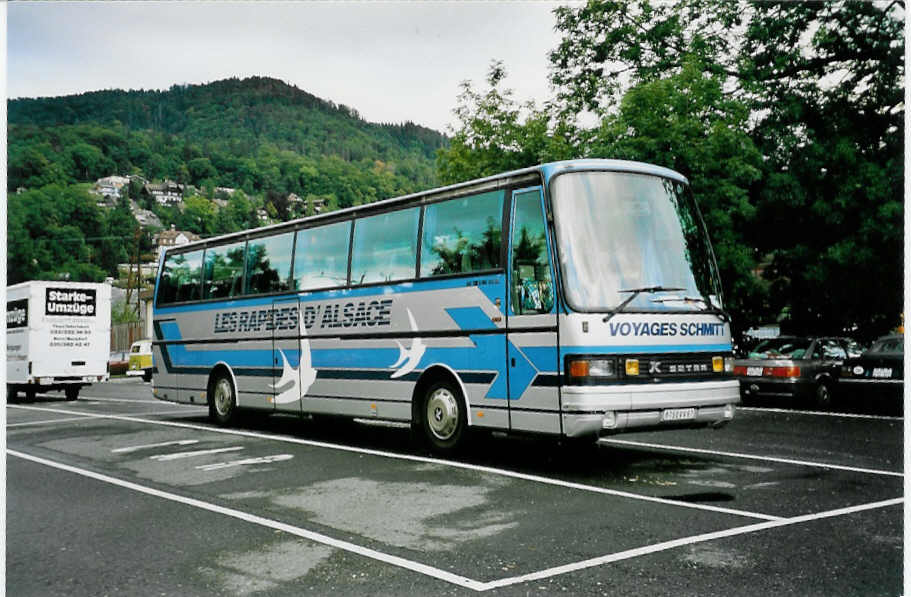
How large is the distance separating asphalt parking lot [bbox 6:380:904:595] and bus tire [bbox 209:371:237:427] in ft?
7.50

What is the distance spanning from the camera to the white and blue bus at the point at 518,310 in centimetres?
930

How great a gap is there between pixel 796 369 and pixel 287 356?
9804 mm

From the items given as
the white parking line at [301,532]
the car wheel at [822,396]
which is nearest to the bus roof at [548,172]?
the white parking line at [301,532]

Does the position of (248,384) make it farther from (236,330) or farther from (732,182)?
(732,182)

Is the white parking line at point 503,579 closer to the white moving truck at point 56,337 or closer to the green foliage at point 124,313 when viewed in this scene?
the white moving truck at point 56,337

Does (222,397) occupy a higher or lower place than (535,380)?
lower

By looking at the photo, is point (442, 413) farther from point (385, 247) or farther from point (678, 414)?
point (678, 414)

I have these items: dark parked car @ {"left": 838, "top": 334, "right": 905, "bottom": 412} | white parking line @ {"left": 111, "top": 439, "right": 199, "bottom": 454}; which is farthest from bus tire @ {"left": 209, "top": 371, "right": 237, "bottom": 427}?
dark parked car @ {"left": 838, "top": 334, "right": 905, "bottom": 412}

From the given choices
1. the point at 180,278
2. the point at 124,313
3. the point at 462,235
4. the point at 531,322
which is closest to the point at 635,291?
the point at 531,322

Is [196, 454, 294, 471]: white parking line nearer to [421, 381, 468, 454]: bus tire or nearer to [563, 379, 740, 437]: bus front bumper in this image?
[421, 381, 468, 454]: bus tire

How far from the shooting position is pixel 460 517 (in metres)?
7.30

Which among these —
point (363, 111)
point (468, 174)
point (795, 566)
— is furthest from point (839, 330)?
point (795, 566)

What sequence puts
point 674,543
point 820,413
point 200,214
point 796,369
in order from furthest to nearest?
point 200,214 → point 796,369 → point 820,413 → point 674,543

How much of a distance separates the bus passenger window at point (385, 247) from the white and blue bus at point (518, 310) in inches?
1.0
